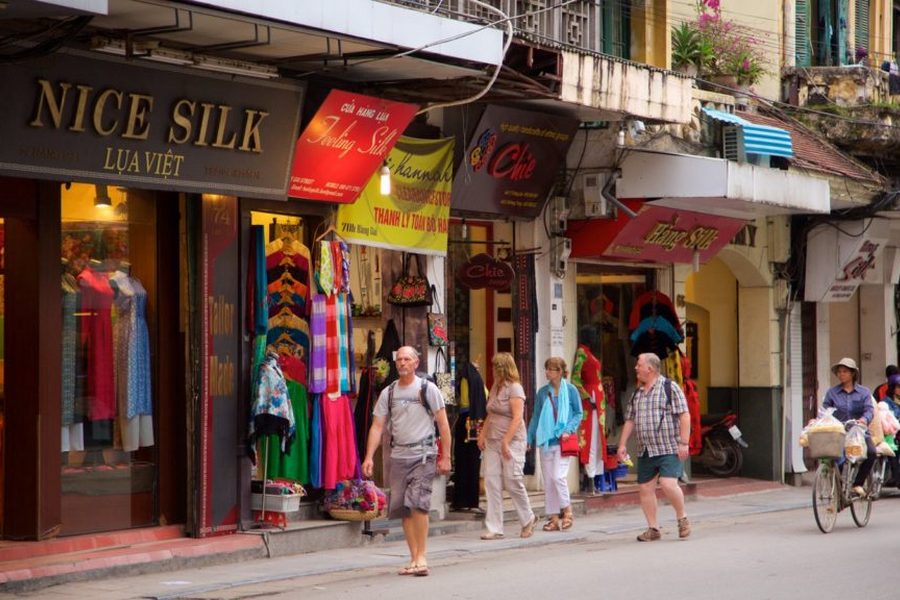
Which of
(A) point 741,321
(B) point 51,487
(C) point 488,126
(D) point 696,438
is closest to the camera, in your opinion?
(B) point 51,487

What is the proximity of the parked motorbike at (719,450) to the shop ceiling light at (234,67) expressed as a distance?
1122 centimetres

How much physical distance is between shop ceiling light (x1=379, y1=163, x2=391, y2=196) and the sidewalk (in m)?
3.41

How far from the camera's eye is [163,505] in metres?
13.8

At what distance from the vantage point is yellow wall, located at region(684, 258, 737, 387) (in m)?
23.9

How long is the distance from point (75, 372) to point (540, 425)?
491 cm

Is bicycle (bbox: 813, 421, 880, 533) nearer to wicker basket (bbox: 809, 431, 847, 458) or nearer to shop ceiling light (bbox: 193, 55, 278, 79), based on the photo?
wicker basket (bbox: 809, 431, 847, 458)

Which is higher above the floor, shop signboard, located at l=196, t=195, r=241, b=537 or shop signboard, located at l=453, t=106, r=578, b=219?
shop signboard, located at l=453, t=106, r=578, b=219

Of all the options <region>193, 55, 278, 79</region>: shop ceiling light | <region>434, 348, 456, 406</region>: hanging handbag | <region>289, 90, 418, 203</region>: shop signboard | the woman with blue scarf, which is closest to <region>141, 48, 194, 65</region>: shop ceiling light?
<region>193, 55, 278, 79</region>: shop ceiling light

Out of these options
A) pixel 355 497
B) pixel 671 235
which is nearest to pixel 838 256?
pixel 671 235

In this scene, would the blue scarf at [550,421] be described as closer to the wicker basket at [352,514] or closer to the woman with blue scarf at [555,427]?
the woman with blue scarf at [555,427]

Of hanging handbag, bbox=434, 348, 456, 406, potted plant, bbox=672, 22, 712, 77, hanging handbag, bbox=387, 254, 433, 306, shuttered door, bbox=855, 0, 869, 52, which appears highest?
shuttered door, bbox=855, 0, 869, 52

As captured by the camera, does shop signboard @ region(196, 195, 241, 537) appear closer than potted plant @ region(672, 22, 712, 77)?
Yes

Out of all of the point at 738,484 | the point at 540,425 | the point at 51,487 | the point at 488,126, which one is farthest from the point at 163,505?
the point at 738,484

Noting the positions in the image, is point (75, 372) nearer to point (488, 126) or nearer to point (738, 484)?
point (488, 126)
